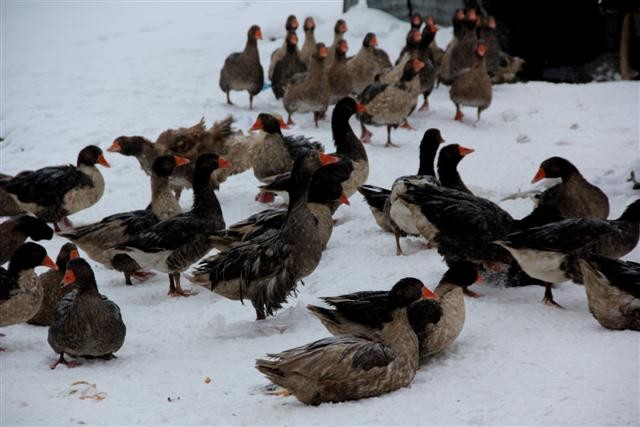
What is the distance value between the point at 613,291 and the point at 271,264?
2642 mm

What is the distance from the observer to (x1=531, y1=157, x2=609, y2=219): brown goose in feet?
26.9

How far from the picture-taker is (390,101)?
12188 millimetres

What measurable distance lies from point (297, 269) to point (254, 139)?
461 cm

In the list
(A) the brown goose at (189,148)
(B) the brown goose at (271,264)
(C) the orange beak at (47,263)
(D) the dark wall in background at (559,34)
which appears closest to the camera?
(B) the brown goose at (271,264)

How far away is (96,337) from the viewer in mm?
6527

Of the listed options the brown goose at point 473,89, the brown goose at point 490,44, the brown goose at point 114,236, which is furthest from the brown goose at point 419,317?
the brown goose at point 490,44

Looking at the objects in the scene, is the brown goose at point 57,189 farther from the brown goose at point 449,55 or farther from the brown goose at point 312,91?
the brown goose at point 449,55

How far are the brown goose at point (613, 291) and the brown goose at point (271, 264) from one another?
2183 mm

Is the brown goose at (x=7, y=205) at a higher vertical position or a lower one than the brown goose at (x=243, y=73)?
lower

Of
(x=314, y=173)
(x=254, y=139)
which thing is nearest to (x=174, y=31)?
(x=254, y=139)

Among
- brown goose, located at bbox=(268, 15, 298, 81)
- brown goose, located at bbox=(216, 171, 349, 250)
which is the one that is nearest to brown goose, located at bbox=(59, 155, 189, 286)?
brown goose, located at bbox=(216, 171, 349, 250)

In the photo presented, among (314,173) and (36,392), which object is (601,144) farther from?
(36,392)

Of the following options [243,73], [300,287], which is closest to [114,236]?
[300,287]

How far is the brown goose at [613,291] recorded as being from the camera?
5.91 m
